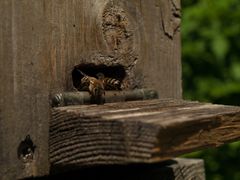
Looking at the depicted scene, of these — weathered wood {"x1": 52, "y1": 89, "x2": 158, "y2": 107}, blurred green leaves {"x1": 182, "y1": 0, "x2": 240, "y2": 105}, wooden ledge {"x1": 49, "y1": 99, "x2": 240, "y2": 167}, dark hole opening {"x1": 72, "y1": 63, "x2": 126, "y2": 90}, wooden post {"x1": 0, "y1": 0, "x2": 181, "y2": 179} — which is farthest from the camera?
blurred green leaves {"x1": 182, "y1": 0, "x2": 240, "y2": 105}

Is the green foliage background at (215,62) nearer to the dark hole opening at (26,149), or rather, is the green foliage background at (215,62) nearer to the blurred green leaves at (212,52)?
the blurred green leaves at (212,52)

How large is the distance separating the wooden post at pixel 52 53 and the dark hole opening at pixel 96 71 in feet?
0.05

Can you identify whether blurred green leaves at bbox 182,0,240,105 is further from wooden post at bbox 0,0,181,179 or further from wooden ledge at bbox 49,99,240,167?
wooden ledge at bbox 49,99,240,167

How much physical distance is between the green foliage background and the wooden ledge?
214cm

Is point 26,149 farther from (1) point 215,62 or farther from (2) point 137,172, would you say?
(1) point 215,62

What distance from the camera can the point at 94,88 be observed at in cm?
210

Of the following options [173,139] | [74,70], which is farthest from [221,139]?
[74,70]

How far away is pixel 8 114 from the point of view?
1901 mm

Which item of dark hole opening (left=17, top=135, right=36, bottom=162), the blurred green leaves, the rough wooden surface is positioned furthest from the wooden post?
the blurred green leaves

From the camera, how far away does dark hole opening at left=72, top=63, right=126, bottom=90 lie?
219 centimetres

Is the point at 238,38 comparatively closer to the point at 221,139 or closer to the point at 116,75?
the point at 116,75

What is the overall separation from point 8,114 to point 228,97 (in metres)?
2.55

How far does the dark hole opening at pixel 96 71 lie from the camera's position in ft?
7.19

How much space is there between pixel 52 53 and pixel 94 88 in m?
0.16
